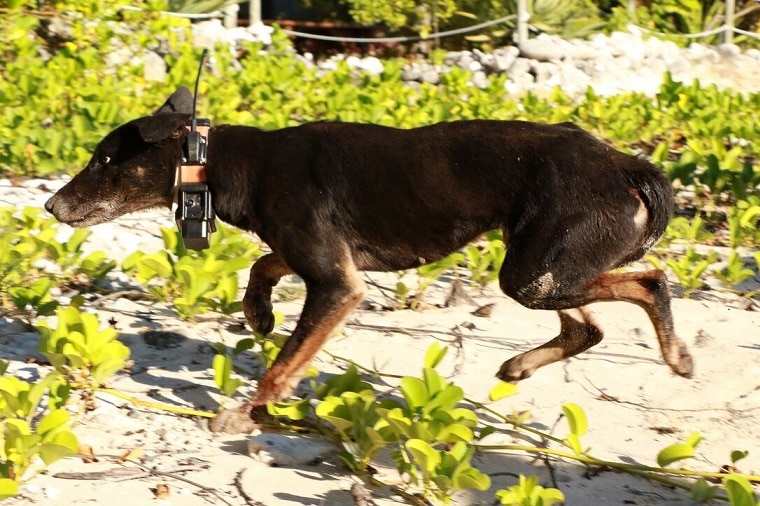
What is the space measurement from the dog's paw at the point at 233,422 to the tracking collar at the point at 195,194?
0.70 meters

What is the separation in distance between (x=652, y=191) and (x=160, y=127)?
198cm

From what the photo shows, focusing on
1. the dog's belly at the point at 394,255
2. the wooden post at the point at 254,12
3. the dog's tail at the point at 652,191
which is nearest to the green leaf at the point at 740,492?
the dog's tail at the point at 652,191

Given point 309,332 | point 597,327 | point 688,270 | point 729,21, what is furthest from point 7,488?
point 729,21

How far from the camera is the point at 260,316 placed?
4.90 meters

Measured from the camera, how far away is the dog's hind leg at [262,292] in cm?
489

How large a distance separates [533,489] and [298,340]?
50.7 inches

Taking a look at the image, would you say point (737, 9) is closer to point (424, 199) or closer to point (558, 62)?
point (558, 62)

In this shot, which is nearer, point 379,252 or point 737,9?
point 379,252

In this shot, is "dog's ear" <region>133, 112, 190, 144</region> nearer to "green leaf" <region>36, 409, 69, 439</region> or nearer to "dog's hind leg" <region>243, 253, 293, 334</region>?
"dog's hind leg" <region>243, 253, 293, 334</region>

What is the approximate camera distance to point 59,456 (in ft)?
11.4

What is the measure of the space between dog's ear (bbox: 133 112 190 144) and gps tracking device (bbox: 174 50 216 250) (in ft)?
0.21

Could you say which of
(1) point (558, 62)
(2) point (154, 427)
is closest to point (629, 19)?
(1) point (558, 62)

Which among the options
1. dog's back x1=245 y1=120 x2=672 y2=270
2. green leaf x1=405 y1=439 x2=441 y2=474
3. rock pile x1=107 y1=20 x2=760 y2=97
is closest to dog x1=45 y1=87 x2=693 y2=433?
dog's back x1=245 y1=120 x2=672 y2=270

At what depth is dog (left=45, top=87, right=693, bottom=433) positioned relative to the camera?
4379 mm
